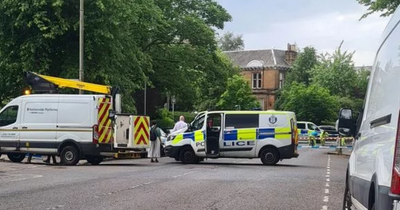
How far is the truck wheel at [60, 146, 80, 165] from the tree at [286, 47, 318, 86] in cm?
5963

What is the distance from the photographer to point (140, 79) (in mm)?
32531

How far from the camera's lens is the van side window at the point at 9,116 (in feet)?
70.4

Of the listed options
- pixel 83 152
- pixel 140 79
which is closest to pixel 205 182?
pixel 83 152

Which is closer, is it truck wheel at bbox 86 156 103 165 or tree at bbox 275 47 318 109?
truck wheel at bbox 86 156 103 165

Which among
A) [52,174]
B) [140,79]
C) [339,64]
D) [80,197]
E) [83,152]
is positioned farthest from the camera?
[339,64]

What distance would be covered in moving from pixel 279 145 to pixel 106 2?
1129 centimetres

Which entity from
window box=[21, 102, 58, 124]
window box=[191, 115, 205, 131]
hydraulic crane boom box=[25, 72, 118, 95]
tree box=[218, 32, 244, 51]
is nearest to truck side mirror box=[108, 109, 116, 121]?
window box=[21, 102, 58, 124]

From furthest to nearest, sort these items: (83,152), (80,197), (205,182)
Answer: (83,152)
(205,182)
(80,197)

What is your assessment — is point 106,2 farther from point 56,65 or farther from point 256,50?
point 256,50

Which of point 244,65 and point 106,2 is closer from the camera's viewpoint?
point 106,2

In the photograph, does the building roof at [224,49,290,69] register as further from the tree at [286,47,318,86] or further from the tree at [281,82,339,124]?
the tree at [281,82,339,124]

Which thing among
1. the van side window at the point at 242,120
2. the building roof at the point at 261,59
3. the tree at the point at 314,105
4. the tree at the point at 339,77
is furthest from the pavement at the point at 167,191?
the building roof at the point at 261,59

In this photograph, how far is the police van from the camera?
2195cm

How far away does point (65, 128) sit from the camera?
20531mm
